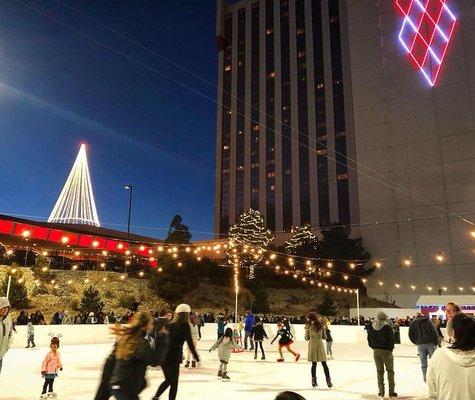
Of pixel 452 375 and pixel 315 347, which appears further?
pixel 315 347

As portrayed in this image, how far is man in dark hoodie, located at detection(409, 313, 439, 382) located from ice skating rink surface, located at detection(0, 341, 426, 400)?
85cm

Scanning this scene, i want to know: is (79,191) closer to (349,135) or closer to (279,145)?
(279,145)

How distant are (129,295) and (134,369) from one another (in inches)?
1377

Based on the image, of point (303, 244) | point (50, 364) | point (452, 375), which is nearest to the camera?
point (452, 375)

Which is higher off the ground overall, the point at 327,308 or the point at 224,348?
the point at 327,308

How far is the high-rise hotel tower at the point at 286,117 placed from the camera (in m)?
61.5

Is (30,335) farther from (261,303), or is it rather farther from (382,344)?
(261,303)

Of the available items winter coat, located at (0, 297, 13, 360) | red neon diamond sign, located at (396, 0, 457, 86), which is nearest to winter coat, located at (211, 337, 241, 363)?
winter coat, located at (0, 297, 13, 360)

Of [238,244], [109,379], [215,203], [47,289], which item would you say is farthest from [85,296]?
[215,203]

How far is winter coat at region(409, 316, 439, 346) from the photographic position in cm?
930

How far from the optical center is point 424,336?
937 cm

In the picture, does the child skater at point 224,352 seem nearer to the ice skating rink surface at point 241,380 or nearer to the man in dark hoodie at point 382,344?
the ice skating rink surface at point 241,380

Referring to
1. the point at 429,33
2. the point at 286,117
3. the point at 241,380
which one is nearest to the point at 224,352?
the point at 241,380

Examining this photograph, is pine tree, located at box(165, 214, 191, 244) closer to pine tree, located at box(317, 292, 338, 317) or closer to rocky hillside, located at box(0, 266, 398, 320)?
rocky hillside, located at box(0, 266, 398, 320)
